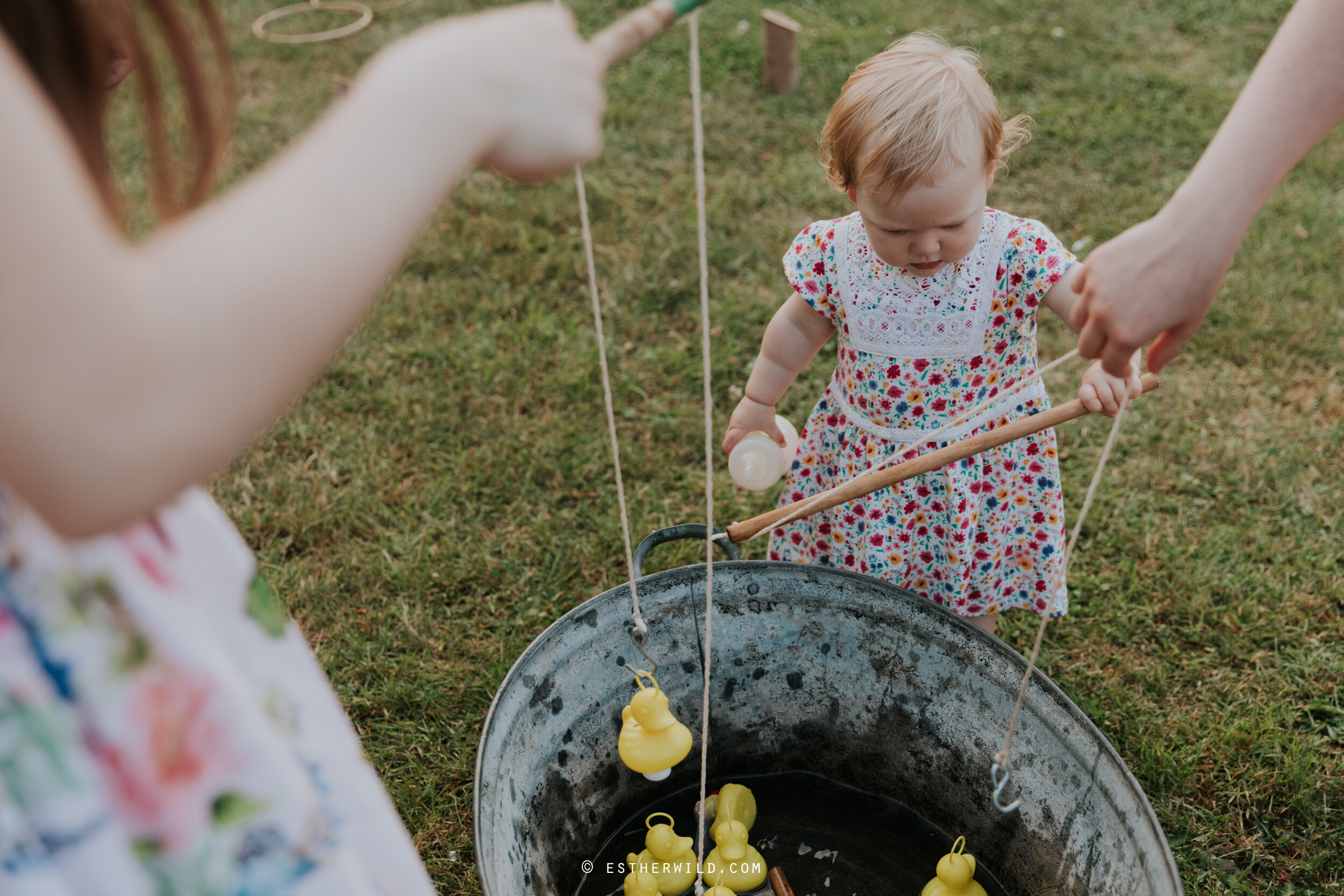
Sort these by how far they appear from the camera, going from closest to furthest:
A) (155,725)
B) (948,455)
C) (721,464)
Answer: (155,725) → (948,455) → (721,464)

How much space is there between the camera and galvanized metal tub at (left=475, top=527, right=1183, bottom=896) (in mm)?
1188

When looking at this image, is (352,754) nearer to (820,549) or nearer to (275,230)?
(275,230)

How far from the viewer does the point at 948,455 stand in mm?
1261

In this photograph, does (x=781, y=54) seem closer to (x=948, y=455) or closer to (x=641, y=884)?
(x=948, y=455)

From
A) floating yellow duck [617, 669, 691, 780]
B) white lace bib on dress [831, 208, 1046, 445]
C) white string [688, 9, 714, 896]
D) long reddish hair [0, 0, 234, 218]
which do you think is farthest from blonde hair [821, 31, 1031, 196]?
long reddish hair [0, 0, 234, 218]

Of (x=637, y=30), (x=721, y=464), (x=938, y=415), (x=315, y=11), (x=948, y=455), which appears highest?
(x=637, y=30)

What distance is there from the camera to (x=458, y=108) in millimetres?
528

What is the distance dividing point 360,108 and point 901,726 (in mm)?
1216

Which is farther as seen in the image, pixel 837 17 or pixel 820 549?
pixel 837 17

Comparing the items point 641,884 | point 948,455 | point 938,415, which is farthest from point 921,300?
point 641,884

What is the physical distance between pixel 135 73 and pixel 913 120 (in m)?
0.95

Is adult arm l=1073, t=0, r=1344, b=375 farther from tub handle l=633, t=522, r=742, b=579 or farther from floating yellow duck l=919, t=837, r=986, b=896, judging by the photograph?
floating yellow duck l=919, t=837, r=986, b=896

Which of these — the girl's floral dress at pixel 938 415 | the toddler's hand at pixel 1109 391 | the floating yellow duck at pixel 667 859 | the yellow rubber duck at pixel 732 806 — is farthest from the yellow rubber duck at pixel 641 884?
the toddler's hand at pixel 1109 391

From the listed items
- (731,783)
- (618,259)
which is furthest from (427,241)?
(731,783)
